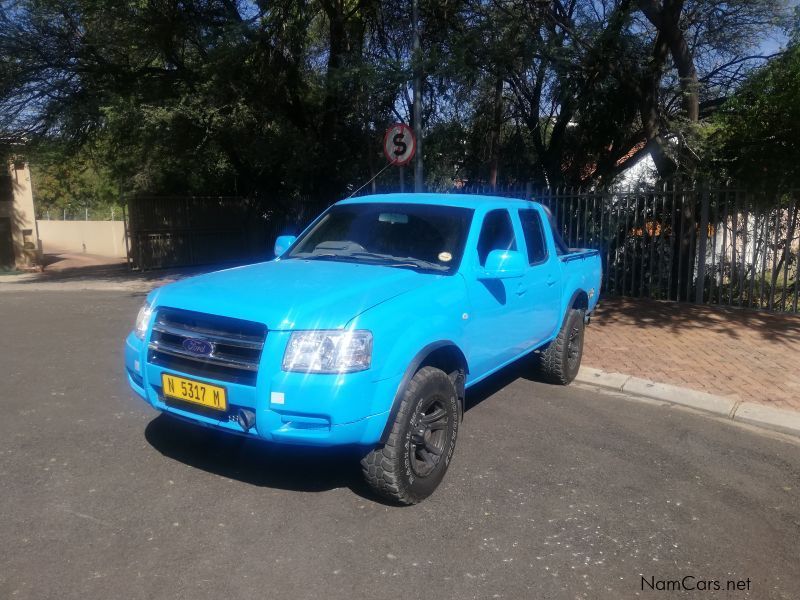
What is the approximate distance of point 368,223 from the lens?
5.12 meters

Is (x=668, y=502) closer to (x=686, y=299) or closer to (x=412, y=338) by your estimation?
(x=412, y=338)

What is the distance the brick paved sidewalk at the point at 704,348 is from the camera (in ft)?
21.4

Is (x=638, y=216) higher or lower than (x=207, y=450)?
higher

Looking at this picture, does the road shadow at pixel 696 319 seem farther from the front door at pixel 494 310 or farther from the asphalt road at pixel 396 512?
the front door at pixel 494 310

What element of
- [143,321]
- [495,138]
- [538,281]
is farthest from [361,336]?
[495,138]

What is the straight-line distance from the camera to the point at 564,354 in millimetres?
6293

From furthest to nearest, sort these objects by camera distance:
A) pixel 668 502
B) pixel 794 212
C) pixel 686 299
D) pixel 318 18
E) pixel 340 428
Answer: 1. pixel 318 18
2. pixel 686 299
3. pixel 794 212
4. pixel 668 502
5. pixel 340 428

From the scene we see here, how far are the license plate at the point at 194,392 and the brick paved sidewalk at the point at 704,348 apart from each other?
4.77 m

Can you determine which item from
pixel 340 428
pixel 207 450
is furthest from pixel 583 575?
pixel 207 450

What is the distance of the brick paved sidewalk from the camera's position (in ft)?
21.4

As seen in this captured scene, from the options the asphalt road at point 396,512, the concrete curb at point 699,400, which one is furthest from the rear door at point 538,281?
the concrete curb at point 699,400

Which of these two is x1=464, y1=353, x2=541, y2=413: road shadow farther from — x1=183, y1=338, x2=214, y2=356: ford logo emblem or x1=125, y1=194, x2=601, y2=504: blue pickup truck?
x1=183, y1=338, x2=214, y2=356: ford logo emblem

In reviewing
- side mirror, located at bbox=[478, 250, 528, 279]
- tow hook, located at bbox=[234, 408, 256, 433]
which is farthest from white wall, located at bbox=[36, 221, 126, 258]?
tow hook, located at bbox=[234, 408, 256, 433]

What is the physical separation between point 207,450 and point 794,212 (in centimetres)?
885
